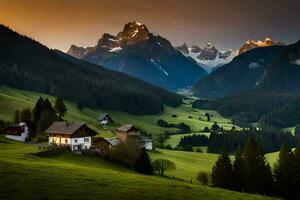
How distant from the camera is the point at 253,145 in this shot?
89.1m

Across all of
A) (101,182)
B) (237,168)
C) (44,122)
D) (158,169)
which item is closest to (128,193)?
(101,182)

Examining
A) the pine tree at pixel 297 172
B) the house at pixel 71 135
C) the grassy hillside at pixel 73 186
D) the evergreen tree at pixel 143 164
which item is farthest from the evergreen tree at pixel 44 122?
the pine tree at pixel 297 172

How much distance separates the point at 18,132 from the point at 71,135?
23776 mm

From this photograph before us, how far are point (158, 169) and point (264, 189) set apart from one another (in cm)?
2894

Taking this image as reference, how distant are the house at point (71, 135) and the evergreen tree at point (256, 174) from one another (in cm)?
4057

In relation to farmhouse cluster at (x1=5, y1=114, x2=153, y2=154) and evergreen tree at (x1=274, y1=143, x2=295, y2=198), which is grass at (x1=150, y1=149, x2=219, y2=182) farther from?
evergreen tree at (x1=274, y1=143, x2=295, y2=198)

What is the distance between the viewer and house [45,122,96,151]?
10412cm

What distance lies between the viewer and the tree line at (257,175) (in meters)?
85.2

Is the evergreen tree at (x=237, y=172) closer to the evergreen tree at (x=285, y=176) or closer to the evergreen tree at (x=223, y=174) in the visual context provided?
the evergreen tree at (x=223, y=174)

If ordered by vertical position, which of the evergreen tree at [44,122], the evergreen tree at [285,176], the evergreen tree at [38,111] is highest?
the evergreen tree at [38,111]

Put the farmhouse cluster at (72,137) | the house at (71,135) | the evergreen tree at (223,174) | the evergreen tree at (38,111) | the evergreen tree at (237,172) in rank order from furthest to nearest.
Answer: the evergreen tree at (38,111)
the house at (71,135)
the farmhouse cluster at (72,137)
the evergreen tree at (237,172)
the evergreen tree at (223,174)

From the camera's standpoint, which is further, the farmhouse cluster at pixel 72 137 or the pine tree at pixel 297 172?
the farmhouse cluster at pixel 72 137

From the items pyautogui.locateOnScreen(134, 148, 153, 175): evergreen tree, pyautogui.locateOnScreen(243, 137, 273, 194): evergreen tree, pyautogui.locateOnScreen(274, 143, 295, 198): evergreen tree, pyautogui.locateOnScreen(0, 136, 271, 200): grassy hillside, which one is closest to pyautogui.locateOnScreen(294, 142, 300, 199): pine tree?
pyautogui.locateOnScreen(274, 143, 295, 198): evergreen tree

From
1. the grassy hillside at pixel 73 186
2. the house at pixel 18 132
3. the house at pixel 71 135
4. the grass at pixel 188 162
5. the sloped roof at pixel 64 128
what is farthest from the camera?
the house at pixel 18 132
